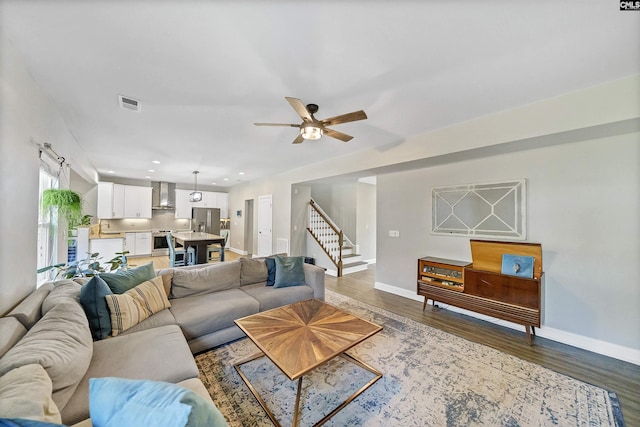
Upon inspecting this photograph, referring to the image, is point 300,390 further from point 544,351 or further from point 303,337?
point 544,351

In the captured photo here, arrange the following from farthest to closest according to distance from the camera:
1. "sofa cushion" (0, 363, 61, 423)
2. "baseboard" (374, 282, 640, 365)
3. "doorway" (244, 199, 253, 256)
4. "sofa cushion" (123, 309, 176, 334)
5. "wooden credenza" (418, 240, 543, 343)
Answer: "doorway" (244, 199, 253, 256) → "wooden credenza" (418, 240, 543, 343) → "baseboard" (374, 282, 640, 365) → "sofa cushion" (123, 309, 176, 334) → "sofa cushion" (0, 363, 61, 423)

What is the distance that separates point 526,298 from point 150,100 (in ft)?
15.2

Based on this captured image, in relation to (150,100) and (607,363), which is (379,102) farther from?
(607,363)

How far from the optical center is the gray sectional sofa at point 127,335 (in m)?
1.17

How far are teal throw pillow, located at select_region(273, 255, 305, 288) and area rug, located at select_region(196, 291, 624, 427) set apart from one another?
33.5 inches

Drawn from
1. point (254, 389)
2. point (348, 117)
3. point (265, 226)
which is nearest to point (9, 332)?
point (254, 389)

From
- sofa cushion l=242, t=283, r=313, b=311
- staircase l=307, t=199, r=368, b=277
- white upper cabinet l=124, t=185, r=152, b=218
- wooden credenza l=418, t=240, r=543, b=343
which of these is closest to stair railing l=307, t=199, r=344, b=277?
staircase l=307, t=199, r=368, b=277

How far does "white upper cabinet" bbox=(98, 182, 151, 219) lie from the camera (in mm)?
6664

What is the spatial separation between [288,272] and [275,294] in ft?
1.24

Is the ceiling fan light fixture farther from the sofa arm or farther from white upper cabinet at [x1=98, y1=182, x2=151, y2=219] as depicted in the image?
white upper cabinet at [x1=98, y1=182, x2=151, y2=219]

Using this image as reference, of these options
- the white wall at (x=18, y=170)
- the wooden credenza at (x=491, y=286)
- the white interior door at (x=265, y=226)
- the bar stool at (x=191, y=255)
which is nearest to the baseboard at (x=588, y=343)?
the wooden credenza at (x=491, y=286)

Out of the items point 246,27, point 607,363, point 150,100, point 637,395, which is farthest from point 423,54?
point 607,363

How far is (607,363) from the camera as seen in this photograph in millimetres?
2281

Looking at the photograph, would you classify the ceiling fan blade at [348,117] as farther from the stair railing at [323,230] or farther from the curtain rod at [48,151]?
the stair railing at [323,230]
